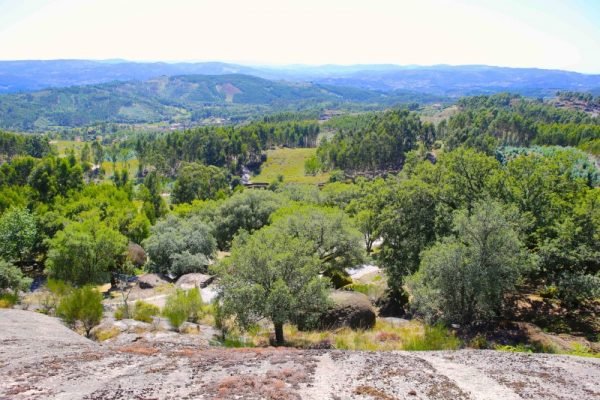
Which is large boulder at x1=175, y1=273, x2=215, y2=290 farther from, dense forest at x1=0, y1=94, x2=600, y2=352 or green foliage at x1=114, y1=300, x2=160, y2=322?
green foliage at x1=114, y1=300, x2=160, y2=322

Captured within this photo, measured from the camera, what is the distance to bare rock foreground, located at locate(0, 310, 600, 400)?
14625 mm

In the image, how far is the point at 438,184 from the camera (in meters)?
39.1

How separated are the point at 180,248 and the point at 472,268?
38116mm

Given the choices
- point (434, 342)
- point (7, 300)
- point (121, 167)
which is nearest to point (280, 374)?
point (434, 342)

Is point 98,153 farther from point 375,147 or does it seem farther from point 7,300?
point 7,300

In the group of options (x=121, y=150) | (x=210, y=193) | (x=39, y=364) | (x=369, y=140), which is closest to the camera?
(x=39, y=364)

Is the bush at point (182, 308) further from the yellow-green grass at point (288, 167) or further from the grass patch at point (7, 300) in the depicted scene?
the yellow-green grass at point (288, 167)

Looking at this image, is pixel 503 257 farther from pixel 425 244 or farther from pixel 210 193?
pixel 210 193

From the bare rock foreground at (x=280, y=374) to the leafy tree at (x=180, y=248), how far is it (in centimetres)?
3114

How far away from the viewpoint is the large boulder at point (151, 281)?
4662 centimetres

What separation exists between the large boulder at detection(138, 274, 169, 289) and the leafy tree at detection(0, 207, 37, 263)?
17164 millimetres

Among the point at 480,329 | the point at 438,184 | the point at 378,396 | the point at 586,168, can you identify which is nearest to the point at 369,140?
the point at 586,168

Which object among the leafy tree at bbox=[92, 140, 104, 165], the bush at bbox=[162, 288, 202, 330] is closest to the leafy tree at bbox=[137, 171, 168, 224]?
the bush at bbox=[162, 288, 202, 330]

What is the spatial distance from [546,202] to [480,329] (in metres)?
13.6
